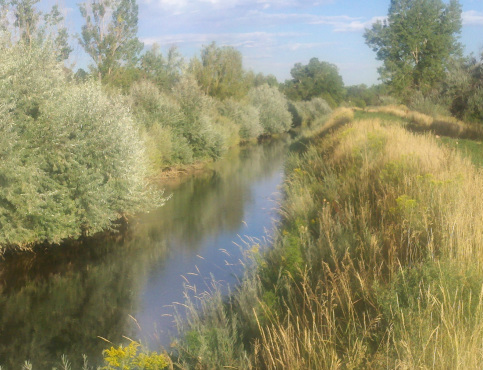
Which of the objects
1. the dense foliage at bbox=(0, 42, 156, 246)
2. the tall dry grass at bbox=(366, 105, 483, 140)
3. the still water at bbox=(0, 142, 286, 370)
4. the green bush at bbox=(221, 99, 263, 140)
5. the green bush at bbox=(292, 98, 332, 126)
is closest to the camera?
the still water at bbox=(0, 142, 286, 370)

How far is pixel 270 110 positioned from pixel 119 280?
39756 millimetres

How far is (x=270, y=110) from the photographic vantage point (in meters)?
48.8

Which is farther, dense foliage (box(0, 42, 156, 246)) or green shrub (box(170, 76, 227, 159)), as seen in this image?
green shrub (box(170, 76, 227, 159))

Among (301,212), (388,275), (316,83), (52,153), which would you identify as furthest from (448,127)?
(316,83)

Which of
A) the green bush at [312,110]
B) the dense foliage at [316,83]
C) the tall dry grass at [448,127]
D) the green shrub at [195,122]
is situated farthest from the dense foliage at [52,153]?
the dense foliage at [316,83]

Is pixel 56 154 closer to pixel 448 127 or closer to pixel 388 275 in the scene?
pixel 388 275

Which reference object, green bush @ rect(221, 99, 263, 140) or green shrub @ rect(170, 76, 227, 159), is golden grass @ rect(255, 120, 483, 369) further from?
green bush @ rect(221, 99, 263, 140)

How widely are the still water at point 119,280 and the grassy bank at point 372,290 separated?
4.85ft

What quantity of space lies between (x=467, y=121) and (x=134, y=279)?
17543 mm

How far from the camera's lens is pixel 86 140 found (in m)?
11.3

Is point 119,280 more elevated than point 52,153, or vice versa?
point 52,153

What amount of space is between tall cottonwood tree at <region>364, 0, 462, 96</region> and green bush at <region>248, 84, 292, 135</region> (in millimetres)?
10834

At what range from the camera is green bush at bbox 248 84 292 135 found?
4800 centimetres

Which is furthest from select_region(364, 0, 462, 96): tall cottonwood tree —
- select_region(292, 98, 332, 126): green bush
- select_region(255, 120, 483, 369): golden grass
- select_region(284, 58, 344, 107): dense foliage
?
select_region(284, 58, 344, 107): dense foliage
